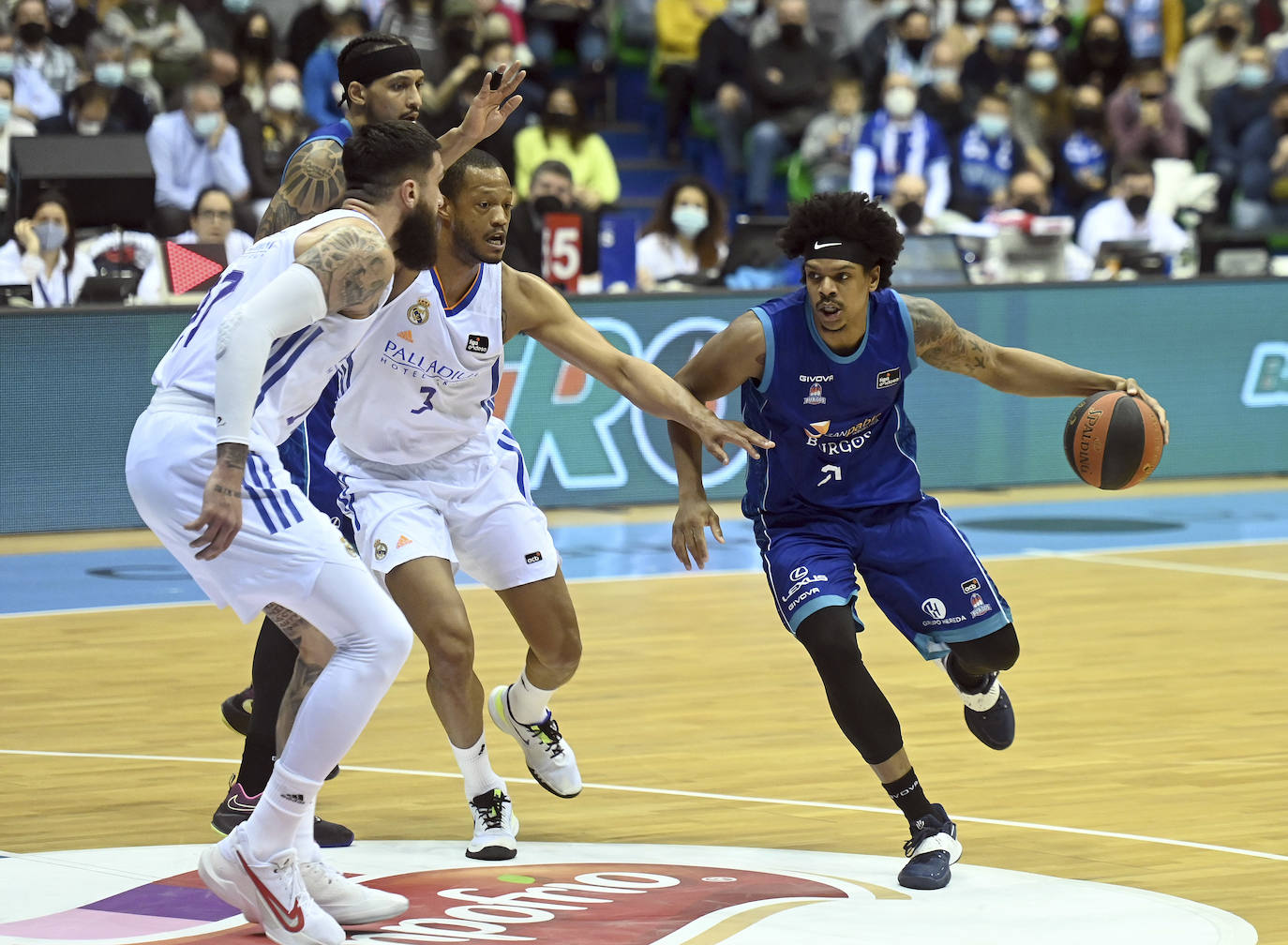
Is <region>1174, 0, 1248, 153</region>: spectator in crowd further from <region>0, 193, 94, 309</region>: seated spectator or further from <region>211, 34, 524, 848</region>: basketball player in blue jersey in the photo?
<region>211, 34, 524, 848</region>: basketball player in blue jersey

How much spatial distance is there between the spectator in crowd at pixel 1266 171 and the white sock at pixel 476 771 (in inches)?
513

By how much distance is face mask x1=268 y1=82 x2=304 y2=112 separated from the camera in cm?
1503

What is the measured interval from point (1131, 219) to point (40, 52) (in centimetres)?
843

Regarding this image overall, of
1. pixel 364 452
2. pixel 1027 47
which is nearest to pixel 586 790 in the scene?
pixel 364 452

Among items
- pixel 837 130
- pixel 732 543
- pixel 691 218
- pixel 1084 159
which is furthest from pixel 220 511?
pixel 1084 159

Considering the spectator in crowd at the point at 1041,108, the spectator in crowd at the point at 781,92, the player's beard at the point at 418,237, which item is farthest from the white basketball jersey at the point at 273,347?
the spectator in crowd at the point at 1041,108

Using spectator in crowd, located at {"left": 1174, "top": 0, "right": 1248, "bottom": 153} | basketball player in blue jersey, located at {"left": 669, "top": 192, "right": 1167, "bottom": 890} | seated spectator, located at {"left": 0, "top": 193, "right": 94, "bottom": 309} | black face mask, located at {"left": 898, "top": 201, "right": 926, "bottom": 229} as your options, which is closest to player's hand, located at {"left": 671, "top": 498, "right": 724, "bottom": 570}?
basketball player in blue jersey, located at {"left": 669, "top": 192, "right": 1167, "bottom": 890}

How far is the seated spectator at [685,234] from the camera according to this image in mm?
14508

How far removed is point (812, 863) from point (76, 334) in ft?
24.7

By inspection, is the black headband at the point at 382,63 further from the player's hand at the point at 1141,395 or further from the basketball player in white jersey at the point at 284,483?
the player's hand at the point at 1141,395

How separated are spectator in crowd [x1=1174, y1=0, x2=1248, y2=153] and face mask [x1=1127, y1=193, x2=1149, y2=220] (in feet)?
10.5

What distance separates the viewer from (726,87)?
17516 millimetres

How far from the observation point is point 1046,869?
18.5ft

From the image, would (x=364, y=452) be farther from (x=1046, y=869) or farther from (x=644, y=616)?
(x=644, y=616)
